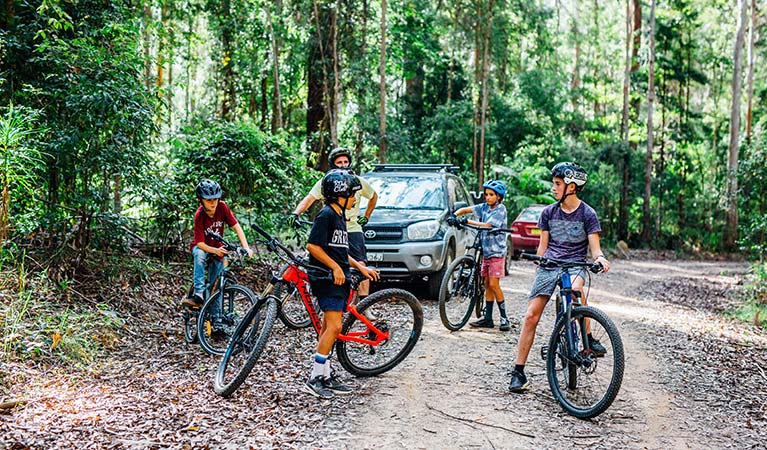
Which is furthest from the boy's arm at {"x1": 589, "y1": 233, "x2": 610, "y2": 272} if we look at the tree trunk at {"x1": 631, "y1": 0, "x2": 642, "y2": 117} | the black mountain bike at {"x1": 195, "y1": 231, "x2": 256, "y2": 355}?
the tree trunk at {"x1": 631, "y1": 0, "x2": 642, "y2": 117}

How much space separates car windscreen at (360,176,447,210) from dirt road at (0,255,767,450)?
9.65 feet

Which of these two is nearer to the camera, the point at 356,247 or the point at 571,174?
the point at 571,174

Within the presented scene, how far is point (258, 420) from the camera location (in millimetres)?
5188

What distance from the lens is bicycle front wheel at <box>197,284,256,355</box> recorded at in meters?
7.09

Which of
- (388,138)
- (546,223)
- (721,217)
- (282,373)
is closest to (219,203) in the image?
(282,373)

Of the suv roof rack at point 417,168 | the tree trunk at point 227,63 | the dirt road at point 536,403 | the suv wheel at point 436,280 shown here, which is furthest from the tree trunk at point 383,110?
the dirt road at point 536,403

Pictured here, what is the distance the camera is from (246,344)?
588cm

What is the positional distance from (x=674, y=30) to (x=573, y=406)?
95.1 feet

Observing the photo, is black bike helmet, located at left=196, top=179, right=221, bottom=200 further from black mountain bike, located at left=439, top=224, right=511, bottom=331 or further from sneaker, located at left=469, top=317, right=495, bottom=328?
sneaker, located at left=469, top=317, right=495, bottom=328

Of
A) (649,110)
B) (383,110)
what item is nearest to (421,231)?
(383,110)

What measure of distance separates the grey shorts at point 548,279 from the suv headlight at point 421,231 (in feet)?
14.0

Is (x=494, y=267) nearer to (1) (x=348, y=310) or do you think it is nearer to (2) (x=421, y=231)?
(2) (x=421, y=231)

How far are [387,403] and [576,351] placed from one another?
5.57 feet

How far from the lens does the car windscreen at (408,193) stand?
1095 centimetres
